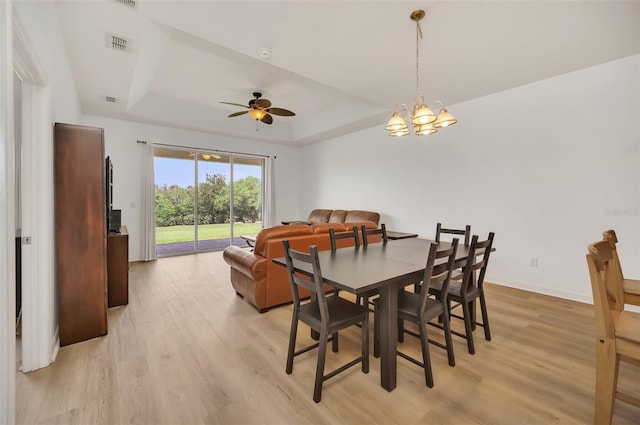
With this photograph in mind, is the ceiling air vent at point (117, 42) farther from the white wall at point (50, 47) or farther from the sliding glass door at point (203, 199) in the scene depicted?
the sliding glass door at point (203, 199)

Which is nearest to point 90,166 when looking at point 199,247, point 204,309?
point 204,309

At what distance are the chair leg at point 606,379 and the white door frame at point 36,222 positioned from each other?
11.8ft

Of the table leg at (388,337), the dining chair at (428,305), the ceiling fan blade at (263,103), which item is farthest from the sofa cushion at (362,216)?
the table leg at (388,337)

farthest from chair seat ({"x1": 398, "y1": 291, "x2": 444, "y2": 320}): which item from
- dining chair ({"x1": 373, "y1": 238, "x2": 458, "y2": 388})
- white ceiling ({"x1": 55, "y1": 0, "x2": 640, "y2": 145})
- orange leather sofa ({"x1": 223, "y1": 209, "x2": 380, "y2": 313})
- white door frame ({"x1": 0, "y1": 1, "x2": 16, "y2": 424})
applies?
white ceiling ({"x1": 55, "y1": 0, "x2": 640, "y2": 145})

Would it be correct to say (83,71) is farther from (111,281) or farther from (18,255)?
(111,281)

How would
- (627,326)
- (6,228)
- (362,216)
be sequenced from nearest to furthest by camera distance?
(6,228) → (627,326) → (362,216)

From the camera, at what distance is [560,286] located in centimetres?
348

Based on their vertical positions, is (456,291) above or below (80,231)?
below

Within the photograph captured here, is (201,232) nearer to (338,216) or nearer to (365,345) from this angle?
A: (338,216)

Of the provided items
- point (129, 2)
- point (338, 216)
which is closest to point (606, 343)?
point (129, 2)

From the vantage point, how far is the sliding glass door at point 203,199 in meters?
6.04

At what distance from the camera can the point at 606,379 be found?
1441 mm

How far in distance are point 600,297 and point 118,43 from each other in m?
4.28

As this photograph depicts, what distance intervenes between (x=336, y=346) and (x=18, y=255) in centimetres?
315
